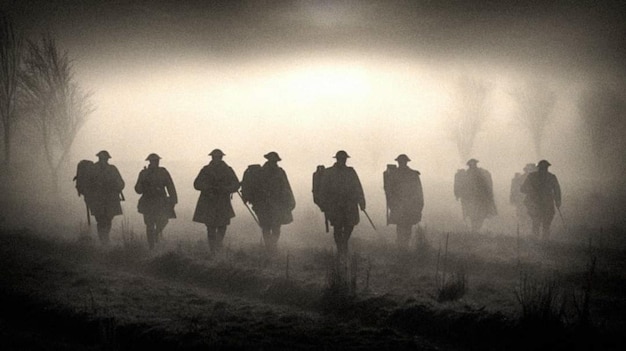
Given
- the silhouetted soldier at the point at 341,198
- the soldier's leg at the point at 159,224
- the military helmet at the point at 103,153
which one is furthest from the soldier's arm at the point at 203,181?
the military helmet at the point at 103,153

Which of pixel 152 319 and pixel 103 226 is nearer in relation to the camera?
pixel 152 319

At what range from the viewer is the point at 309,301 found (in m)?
7.71

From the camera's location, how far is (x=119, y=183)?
14.7 m

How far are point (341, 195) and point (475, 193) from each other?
7.23 metres

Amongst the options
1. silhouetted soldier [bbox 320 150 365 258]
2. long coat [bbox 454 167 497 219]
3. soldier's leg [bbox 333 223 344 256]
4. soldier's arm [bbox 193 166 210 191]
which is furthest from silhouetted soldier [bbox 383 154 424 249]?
soldier's arm [bbox 193 166 210 191]

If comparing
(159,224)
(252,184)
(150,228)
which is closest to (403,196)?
(252,184)

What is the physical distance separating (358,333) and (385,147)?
5617 centimetres

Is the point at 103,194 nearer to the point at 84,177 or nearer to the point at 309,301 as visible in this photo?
the point at 84,177

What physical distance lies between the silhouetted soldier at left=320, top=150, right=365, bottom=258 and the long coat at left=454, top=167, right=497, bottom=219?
6.82m

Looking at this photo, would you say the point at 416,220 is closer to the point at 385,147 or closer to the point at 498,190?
the point at 498,190

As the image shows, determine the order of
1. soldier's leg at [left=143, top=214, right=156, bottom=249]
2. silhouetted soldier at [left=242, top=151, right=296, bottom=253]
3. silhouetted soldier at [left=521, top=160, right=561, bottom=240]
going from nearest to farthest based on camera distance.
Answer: silhouetted soldier at [left=242, top=151, right=296, bottom=253]
soldier's leg at [left=143, top=214, right=156, bottom=249]
silhouetted soldier at [left=521, top=160, right=561, bottom=240]

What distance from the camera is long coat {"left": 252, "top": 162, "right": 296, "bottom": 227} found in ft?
42.2

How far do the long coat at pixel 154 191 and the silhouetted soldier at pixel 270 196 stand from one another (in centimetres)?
223

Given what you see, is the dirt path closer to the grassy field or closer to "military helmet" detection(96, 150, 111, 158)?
the grassy field
